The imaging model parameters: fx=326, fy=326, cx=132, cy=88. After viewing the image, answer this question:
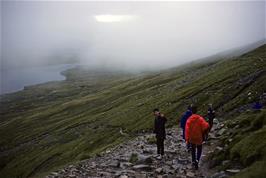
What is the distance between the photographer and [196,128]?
1953 cm

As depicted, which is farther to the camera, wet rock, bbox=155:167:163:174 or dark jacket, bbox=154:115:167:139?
dark jacket, bbox=154:115:167:139

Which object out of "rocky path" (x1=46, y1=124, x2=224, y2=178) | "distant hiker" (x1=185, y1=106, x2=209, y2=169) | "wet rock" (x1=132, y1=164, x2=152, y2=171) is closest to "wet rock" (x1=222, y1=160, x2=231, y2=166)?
"rocky path" (x1=46, y1=124, x2=224, y2=178)

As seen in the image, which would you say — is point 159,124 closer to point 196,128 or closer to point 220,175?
point 196,128

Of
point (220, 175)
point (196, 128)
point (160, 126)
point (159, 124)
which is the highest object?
point (196, 128)

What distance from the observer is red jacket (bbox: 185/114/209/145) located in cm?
1945

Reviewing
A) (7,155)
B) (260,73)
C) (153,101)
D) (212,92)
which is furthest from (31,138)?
(260,73)

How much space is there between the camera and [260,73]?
7250cm

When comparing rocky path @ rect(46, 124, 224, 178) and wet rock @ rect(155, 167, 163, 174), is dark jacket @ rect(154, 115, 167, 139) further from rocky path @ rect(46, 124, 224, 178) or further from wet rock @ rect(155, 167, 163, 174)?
wet rock @ rect(155, 167, 163, 174)

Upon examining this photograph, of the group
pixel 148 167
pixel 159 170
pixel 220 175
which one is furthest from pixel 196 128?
pixel 148 167

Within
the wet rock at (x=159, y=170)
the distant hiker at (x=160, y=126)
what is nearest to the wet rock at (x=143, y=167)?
the wet rock at (x=159, y=170)

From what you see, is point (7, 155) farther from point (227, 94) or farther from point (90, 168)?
point (90, 168)

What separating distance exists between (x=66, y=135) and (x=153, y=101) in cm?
3104

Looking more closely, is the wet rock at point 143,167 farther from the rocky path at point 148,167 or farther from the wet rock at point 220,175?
the wet rock at point 220,175

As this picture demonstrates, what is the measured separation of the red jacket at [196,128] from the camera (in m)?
19.5
